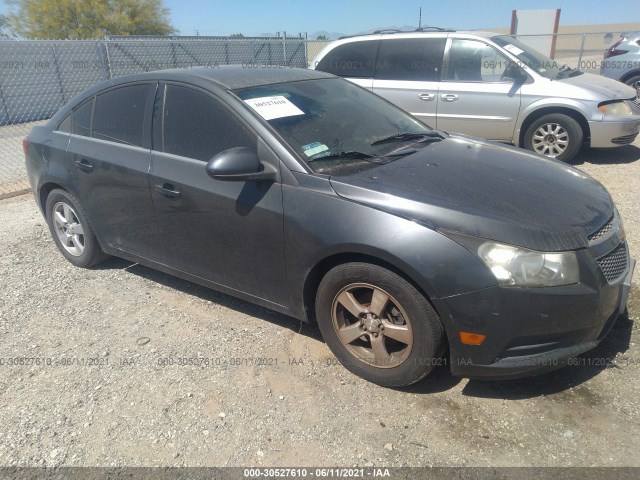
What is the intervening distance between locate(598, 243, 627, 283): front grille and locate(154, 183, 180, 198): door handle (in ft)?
8.11

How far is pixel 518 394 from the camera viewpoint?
2.73 m

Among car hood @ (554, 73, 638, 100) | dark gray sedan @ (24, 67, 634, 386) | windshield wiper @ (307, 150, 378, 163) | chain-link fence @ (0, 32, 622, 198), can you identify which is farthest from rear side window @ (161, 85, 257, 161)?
chain-link fence @ (0, 32, 622, 198)

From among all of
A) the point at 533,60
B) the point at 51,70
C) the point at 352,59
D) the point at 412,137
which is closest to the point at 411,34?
the point at 352,59

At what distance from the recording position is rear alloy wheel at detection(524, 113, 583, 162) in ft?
22.2

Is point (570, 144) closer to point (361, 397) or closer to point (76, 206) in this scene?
point (361, 397)

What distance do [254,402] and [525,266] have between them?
1562mm

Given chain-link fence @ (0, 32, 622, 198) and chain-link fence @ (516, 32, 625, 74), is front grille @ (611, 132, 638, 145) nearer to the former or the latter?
chain-link fence @ (516, 32, 625, 74)

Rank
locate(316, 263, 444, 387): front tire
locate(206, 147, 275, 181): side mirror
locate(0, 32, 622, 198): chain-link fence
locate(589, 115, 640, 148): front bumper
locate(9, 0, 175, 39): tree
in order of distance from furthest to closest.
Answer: locate(9, 0, 175, 39): tree
locate(0, 32, 622, 198): chain-link fence
locate(589, 115, 640, 148): front bumper
locate(206, 147, 275, 181): side mirror
locate(316, 263, 444, 387): front tire

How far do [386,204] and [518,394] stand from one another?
4.10ft

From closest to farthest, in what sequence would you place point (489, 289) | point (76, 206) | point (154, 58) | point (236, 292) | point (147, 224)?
1. point (489, 289)
2. point (236, 292)
3. point (147, 224)
4. point (76, 206)
5. point (154, 58)

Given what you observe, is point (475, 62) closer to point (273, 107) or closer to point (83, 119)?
point (273, 107)

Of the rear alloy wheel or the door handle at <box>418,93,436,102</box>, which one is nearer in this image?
the rear alloy wheel

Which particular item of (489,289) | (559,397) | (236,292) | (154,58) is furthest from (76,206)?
(154,58)

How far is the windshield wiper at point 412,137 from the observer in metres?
3.38
